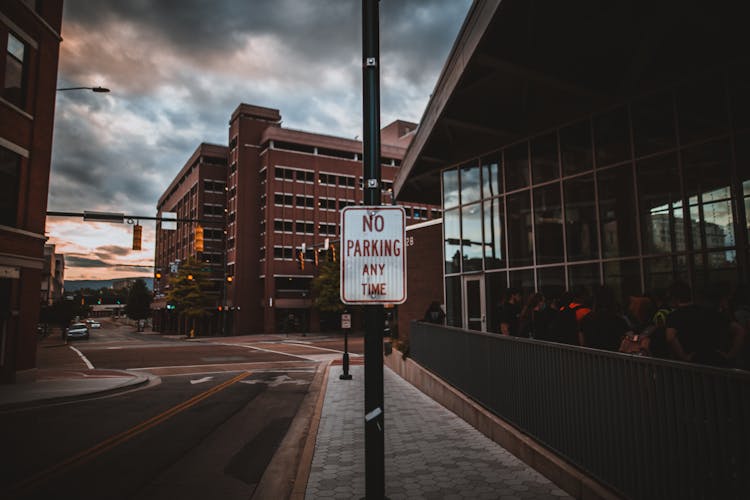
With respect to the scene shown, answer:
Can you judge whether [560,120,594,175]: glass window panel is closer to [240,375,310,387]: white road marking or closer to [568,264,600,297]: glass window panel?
[568,264,600,297]: glass window panel

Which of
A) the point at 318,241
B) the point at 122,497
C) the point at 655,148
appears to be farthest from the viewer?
the point at 318,241

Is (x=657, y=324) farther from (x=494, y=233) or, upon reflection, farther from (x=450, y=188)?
(x=450, y=188)

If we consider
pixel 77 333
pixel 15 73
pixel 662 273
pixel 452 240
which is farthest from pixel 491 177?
pixel 77 333

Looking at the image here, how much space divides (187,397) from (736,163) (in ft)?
45.5

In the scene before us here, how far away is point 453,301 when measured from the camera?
18938 mm

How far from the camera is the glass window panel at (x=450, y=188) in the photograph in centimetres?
1895

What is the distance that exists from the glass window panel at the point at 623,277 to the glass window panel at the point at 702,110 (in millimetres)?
3095

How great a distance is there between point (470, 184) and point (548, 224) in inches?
157

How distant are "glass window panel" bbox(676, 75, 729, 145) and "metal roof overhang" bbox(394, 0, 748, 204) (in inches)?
14.5

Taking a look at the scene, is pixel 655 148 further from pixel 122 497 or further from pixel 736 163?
pixel 122 497

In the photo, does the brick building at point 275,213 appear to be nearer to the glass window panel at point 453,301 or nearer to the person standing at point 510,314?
the glass window panel at point 453,301

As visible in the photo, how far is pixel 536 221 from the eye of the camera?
50.2 feet

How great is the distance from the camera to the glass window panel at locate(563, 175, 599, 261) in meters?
13.5

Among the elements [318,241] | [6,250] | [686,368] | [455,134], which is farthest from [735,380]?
[318,241]
